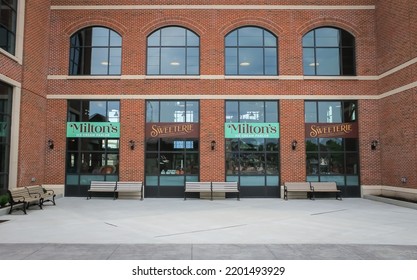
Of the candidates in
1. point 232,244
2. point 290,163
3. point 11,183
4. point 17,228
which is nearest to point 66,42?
point 11,183

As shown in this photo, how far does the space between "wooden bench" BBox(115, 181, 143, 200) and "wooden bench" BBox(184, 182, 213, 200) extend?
239 cm

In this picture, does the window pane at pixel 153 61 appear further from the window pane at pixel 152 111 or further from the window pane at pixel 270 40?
the window pane at pixel 270 40

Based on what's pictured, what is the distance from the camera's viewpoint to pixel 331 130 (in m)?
17.6

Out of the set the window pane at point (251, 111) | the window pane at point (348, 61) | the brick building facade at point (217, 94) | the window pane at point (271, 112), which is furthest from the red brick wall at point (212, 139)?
the window pane at point (348, 61)

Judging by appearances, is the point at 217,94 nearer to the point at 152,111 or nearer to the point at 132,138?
the point at 152,111

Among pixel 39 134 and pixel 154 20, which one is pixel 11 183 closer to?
pixel 39 134

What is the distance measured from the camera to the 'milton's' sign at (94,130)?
1742 cm

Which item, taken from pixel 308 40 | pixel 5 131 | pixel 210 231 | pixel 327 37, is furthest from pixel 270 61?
pixel 5 131

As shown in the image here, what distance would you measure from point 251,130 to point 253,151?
44.9 inches

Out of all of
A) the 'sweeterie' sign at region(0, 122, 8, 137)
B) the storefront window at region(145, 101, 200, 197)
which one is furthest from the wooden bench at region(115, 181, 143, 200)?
the 'sweeterie' sign at region(0, 122, 8, 137)

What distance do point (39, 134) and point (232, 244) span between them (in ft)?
44.3

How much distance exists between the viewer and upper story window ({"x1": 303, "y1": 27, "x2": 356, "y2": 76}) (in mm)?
17984

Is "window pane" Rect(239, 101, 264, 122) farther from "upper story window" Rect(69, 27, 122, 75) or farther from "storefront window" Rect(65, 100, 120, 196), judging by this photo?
"upper story window" Rect(69, 27, 122, 75)

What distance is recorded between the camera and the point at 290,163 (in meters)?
17.3
